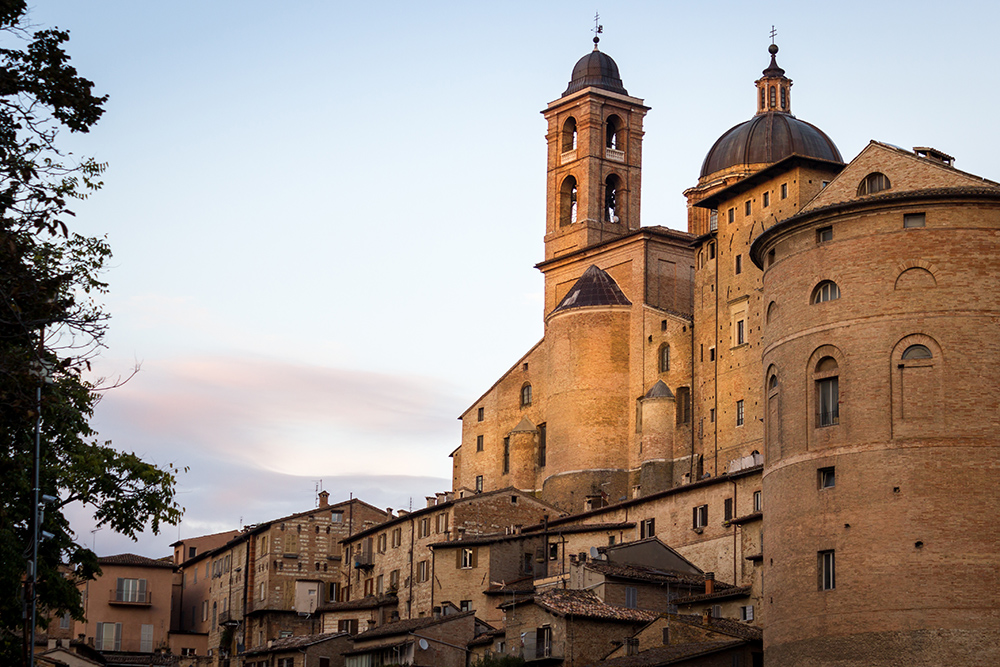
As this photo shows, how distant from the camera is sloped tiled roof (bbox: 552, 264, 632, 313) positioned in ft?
241

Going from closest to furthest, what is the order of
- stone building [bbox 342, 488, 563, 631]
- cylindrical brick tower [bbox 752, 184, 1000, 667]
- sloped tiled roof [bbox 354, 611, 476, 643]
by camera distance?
cylindrical brick tower [bbox 752, 184, 1000, 667]
sloped tiled roof [bbox 354, 611, 476, 643]
stone building [bbox 342, 488, 563, 631]

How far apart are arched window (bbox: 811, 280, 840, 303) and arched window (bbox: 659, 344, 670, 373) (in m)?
25.3

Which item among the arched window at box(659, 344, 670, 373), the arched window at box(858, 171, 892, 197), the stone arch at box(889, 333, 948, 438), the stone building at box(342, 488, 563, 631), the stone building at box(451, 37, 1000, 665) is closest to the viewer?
the stone building at box(451, 37, 1000, 665)

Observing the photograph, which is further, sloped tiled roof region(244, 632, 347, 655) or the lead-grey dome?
the lead-grey dome

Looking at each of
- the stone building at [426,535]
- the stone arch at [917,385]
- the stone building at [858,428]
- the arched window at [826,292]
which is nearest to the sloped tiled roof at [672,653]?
the stone building at [858,428]

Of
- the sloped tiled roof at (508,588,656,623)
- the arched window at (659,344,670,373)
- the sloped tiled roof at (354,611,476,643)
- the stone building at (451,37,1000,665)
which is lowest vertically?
the sloped tiled roof at (354,611,476,643)

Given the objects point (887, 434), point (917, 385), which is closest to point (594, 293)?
point (917, 385)

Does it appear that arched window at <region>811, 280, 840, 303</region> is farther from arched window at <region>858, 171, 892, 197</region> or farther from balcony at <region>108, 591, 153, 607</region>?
balcony at <region>108, 591, 153, 607</region>

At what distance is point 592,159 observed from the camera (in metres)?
80.5

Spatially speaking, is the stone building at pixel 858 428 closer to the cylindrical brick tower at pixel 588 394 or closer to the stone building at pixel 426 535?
the stone building at pixel 426 535

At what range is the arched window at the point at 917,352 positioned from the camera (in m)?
42.3

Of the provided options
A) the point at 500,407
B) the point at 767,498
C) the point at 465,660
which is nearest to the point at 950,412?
the point at 767,498

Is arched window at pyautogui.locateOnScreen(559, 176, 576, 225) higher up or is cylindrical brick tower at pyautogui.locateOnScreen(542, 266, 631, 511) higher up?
arched window at pyautogui.locateOnScreen(559, 176, 576, 225)

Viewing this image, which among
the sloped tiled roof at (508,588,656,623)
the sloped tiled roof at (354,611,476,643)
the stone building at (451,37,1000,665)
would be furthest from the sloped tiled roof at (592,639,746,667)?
the sloped tiled roof at (354,611,476,643)
